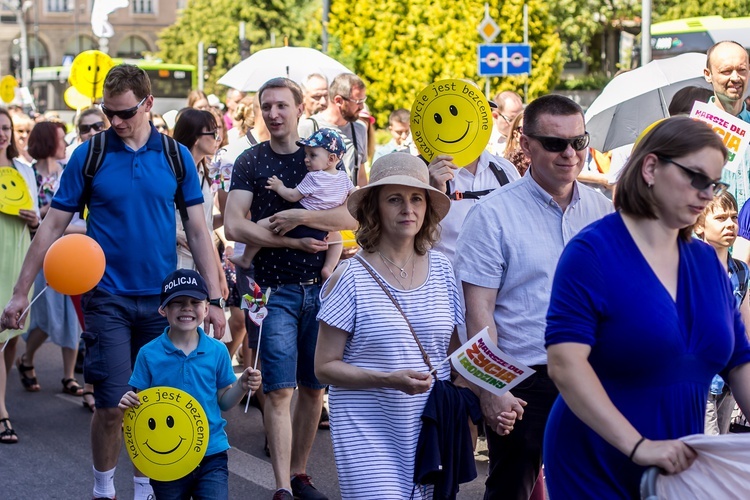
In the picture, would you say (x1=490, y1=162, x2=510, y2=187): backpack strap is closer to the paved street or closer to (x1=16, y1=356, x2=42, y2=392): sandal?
the paved street

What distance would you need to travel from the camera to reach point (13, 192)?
29.1 feet

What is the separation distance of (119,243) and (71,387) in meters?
3.84

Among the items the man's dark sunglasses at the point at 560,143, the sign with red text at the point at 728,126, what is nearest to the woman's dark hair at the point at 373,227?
the man's dark sunglasses at the point at 560,143

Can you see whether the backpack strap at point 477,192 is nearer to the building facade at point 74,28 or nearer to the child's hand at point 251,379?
the child's hand at point 251,379

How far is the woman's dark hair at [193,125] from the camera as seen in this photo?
26.3ft

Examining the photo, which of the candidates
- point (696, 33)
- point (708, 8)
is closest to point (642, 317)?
point (696, 33)

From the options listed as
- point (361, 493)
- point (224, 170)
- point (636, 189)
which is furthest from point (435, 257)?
point (224, 170)

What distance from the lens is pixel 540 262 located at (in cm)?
464

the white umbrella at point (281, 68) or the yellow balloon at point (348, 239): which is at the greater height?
the white umbrella at point (281, 68)

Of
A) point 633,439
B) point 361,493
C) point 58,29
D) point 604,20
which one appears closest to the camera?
point 633,439

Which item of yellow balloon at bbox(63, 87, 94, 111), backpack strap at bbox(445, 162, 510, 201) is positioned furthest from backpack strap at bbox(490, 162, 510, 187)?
yellow balloon at bbox(63, 87, 94, 111)

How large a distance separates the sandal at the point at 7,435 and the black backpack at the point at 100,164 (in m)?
2.53

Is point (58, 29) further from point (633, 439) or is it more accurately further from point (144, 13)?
point (633, 439)

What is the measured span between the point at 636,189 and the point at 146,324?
3379mm
